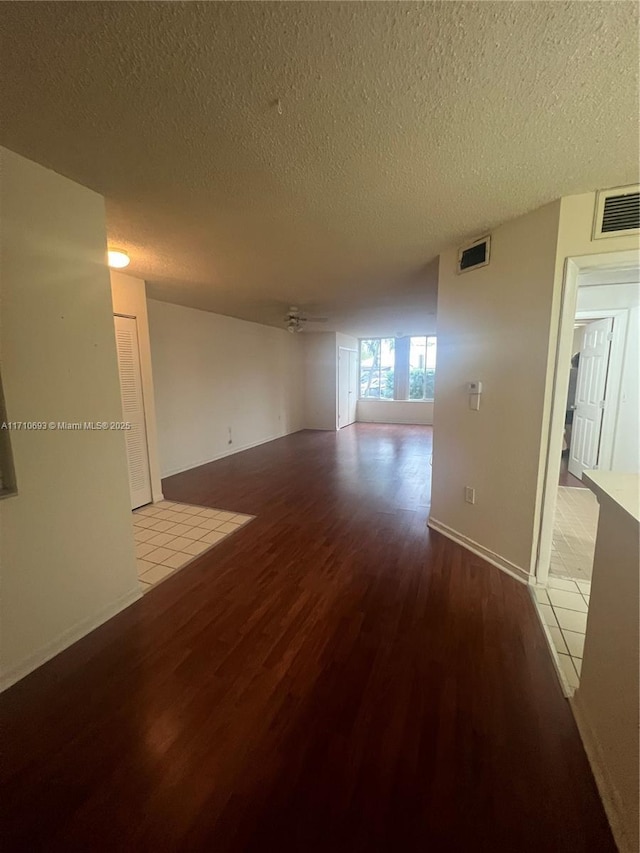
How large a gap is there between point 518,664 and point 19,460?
2515 millimetres

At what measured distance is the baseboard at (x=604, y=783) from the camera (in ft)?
3.16

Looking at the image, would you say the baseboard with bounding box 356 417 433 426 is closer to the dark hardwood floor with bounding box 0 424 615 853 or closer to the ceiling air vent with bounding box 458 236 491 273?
the ceiling air vent with bounding box 458 236 491 273

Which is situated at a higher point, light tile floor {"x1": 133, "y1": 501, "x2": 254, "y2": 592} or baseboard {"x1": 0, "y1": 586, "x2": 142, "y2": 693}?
baseboard {"x1": 0, "y1": 586, "x2": 142, "y2": 693}

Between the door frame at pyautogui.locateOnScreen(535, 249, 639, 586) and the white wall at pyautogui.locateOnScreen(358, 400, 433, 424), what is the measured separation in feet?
21.5

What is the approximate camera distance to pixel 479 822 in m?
1.04

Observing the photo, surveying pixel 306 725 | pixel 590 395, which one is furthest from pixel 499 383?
pixel 590 395

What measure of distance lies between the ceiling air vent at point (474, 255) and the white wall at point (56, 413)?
2.38 meters

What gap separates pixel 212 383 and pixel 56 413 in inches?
146

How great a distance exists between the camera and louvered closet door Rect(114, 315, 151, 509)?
3322 millimetres

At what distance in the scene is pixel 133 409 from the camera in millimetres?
3482

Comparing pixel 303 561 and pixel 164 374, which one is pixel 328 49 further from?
pixel 164 374

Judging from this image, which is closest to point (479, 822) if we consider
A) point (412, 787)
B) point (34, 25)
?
point (412, 787)

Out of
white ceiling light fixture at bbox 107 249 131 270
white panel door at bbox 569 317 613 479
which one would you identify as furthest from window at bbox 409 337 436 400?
white ceiling light fixture at bbox 107 249 131 270

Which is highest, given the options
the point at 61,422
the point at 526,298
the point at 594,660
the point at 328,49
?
the point at 328,49
